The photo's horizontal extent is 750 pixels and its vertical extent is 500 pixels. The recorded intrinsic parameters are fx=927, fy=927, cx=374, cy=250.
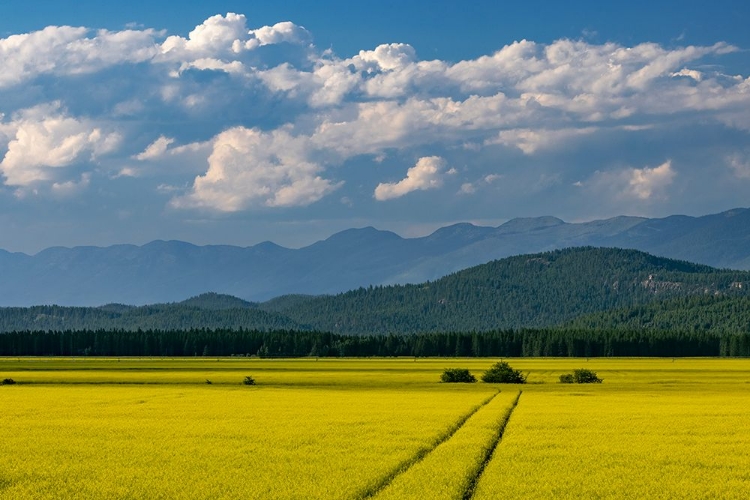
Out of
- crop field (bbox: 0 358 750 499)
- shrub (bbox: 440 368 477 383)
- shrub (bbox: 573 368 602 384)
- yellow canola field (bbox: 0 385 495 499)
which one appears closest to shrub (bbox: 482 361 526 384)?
shrub (bbox: 440 368 477 383)

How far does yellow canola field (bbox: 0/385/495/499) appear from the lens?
29484 mm

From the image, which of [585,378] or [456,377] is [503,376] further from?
[585,378]

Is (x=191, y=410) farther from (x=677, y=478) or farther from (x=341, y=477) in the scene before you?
(x=677, y=478)

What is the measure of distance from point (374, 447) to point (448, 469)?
6966 millimetres

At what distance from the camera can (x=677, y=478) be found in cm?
3080

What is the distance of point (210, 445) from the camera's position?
39.4m

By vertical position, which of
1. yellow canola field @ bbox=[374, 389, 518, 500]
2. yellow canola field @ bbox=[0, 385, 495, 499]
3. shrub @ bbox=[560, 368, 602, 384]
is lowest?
yellow canola field @ bbox=[0, 385, 495, 499]

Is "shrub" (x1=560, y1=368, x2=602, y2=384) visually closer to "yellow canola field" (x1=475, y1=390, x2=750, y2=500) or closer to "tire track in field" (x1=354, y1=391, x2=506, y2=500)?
"yellow canola field" (x1=475, y1=390, x2=750, y2=500)

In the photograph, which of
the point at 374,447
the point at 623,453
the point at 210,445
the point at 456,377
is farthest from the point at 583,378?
the point at 210,445

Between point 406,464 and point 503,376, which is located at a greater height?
point 503,376

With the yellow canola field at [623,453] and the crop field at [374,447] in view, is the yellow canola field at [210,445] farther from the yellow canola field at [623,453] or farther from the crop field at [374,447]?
the yellow canola field at [623,453]

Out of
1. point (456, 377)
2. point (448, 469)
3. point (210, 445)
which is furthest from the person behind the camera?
point (456, 377)

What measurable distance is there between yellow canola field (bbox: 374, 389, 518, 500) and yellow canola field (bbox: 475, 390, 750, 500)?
2.29 ft

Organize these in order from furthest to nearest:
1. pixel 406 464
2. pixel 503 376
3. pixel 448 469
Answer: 1. pixel 503 376
2. pixel 406 464
3. pixel 448 469
